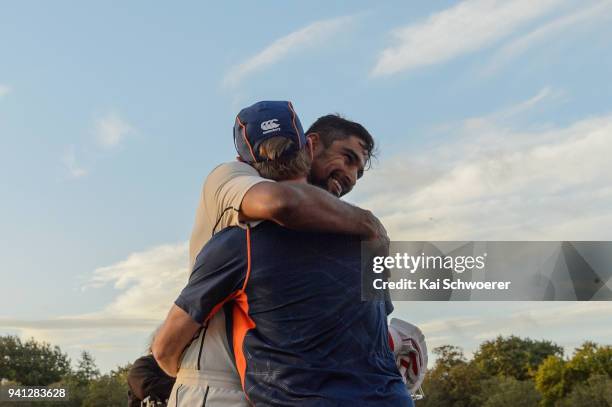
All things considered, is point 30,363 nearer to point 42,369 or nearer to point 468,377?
point 42,369

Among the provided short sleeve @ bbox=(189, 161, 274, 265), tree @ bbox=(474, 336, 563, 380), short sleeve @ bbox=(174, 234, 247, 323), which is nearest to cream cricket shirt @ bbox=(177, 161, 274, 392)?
short sleeve @ bbox=(189, 161, 274, 265)

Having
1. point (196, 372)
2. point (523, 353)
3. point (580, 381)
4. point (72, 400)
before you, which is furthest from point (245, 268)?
point (523, 353)

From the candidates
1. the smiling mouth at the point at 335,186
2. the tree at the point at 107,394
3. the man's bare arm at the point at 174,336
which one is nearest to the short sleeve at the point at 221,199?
the man's bare arm at the point at 174,336

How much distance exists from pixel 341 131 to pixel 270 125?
2.36 meters

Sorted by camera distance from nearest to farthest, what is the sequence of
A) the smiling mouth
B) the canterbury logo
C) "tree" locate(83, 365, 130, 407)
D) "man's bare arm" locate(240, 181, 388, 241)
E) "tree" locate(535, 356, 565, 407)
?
"man's bare arm" locate(240, 181, 388, 241)
the canterbury logo
the smiling mouth
"tree" locate(83, 365, 130, 407)
"tree" locate(535, 356, 565, 407)

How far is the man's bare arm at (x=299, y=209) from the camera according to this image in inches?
130

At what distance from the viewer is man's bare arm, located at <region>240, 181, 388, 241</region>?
331 cm

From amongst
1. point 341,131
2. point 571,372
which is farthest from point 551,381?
point 341,131

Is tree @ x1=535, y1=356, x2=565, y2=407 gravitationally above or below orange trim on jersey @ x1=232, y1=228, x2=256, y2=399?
above

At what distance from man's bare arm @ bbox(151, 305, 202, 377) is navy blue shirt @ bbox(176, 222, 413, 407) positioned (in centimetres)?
5

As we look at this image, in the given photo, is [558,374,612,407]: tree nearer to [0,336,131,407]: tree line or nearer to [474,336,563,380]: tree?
[474,336,563,380]: tree

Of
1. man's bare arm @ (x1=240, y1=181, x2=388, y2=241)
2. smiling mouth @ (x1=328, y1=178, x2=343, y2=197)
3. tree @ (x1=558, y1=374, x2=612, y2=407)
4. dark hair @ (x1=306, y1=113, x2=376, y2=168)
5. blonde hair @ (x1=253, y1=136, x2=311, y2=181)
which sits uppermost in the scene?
tree @ (x1=558, y1=374, x2=612, y2=407)

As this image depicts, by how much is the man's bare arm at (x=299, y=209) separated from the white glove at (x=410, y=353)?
1.08m

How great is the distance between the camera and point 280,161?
3.63m
